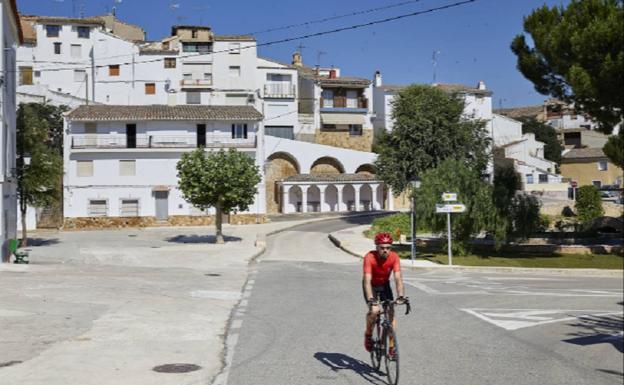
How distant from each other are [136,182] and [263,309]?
42.9m


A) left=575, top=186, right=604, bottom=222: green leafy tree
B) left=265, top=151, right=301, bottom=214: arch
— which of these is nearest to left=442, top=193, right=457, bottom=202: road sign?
left=575, top=186, right=604, bottom=222: green leafy tree

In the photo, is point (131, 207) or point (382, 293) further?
point (131, 207)

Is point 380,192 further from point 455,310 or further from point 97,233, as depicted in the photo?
point 455,310

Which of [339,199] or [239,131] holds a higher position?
[239,131]

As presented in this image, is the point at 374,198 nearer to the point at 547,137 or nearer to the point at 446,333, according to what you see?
the point at 547,137

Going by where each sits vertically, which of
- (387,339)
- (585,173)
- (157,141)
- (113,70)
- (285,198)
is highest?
(113,70)

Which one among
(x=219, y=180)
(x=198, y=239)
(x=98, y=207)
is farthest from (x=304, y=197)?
(x=219, y=180)

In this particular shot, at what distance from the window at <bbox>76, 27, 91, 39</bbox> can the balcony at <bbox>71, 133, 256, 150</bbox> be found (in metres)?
26.7

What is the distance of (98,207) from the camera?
57500mm

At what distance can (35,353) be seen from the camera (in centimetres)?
1130

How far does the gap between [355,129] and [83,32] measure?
31767 millimetres

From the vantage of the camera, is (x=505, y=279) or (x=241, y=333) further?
(x=505, y=279)

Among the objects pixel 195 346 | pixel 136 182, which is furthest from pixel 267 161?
pixel 195 346

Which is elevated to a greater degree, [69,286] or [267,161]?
[267,161]
